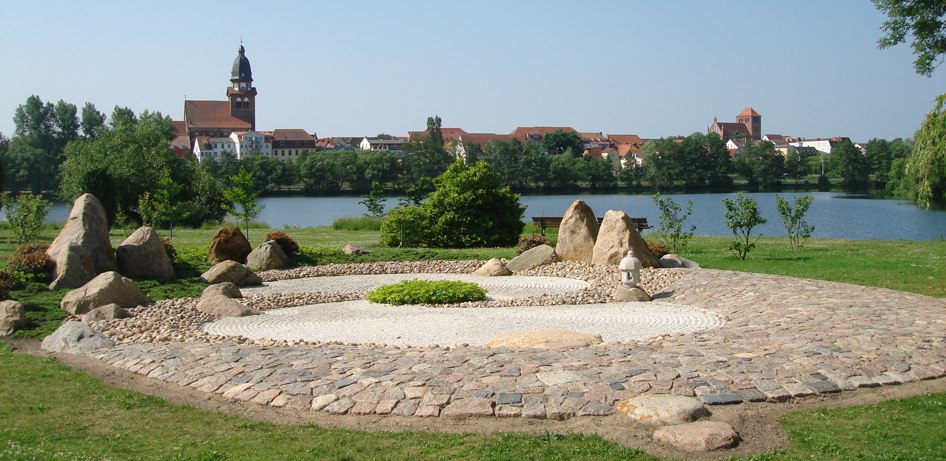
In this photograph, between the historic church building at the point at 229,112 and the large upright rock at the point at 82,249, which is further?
the historic church building at the point at 229,112

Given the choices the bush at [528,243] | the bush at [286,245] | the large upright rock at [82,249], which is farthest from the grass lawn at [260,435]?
the bush at [528,243]

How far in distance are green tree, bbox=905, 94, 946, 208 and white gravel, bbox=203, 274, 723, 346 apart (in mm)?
5462

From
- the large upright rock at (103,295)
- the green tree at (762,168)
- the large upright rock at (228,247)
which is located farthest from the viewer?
the green tree at (762,168)

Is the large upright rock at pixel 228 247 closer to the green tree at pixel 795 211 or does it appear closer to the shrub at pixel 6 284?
the shrub at pixel 6 284

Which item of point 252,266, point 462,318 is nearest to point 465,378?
point 462,318

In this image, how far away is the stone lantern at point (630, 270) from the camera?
14.4 meters

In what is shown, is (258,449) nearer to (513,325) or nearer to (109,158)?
(513,325)

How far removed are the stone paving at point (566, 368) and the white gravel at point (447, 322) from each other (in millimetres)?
1103

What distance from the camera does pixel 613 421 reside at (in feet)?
22.6

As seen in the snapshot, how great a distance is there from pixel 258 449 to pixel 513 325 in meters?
6.11

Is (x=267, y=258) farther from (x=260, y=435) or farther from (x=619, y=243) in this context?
(x=260, y=435)

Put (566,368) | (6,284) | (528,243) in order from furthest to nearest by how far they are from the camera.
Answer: (528,243)
(6,284)
(566,368)

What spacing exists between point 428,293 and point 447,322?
7.21 ft

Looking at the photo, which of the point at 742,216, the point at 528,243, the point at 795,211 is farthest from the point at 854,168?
the point at 528,243
